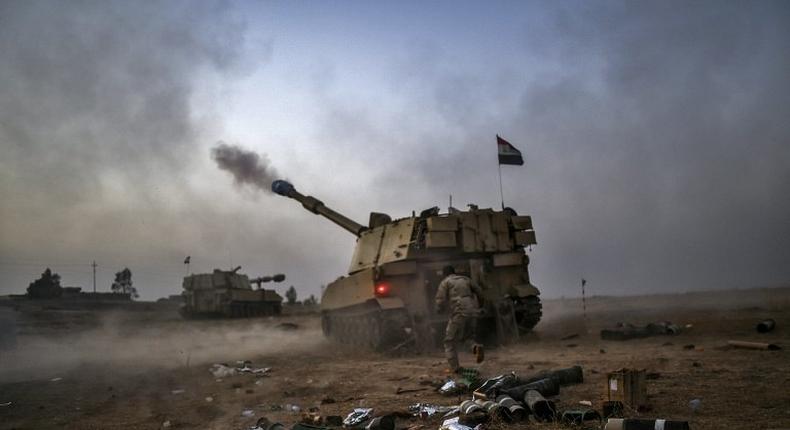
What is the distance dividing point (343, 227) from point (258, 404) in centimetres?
1004

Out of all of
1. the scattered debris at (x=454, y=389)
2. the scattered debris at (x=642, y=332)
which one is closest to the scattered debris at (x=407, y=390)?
the scattered debris at (x=454, y=389)

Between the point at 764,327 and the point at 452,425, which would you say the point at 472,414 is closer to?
the point at 452,425

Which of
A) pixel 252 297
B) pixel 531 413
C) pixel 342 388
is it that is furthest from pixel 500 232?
pixel 252 297

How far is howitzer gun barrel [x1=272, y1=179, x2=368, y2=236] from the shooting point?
17.0 metres

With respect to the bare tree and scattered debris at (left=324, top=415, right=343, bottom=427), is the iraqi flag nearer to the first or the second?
scattered debris at (left=324, top=415, right=343, bottom=427)

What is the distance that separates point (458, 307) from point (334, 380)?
85.9 inches

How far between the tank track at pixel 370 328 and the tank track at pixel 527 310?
2.51 m

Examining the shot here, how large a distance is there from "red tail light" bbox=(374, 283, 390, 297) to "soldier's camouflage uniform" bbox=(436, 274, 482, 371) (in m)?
2.99

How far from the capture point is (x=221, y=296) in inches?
1115

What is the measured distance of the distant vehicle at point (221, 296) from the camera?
28.5 m

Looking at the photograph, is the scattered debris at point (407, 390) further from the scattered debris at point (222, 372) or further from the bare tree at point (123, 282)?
the bare tree at point (123, 282)

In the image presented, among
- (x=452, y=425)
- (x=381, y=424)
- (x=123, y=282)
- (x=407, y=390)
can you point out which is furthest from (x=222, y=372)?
(x=123, y=282)

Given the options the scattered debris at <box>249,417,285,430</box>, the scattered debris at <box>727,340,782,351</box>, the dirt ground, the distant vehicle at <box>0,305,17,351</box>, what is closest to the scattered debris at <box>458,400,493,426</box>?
the dirt ground

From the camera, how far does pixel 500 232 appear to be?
46.2ft
